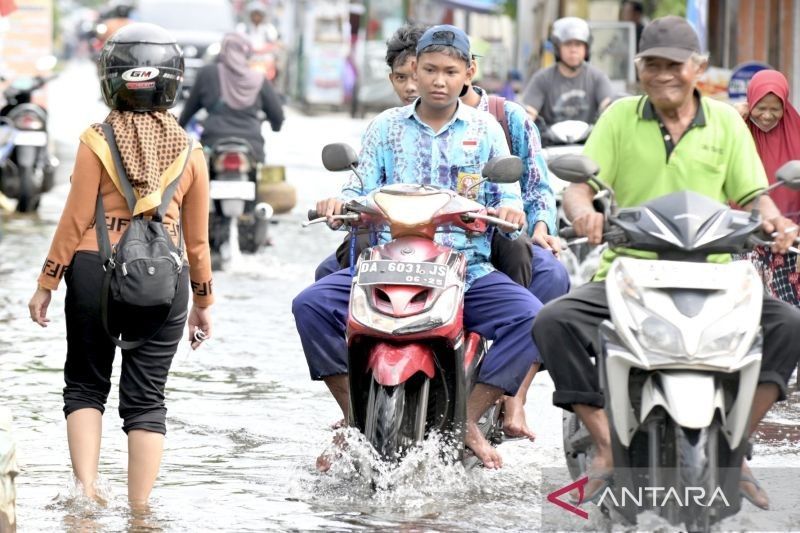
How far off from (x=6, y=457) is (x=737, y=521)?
2407 millimetres

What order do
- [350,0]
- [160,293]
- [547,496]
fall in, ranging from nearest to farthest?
[160,293]
[547,496]
[350,0]

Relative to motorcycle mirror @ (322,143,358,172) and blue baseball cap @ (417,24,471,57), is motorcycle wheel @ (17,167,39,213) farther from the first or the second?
motorcycle mirror @ (322,143,358,172)

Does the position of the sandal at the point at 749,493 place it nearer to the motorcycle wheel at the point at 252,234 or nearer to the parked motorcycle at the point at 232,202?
the parked motorcycle at the point at 232,202

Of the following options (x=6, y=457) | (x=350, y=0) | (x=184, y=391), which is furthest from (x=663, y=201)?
(x=350, y=0)

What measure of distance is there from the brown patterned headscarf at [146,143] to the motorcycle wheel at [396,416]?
105 centimetres

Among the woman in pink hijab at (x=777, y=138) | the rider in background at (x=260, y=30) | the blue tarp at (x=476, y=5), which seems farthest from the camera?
the blue tarp at (x=476, y=5)

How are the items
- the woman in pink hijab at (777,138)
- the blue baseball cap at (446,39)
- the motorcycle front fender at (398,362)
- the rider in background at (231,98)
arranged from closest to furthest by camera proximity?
the motorcycle front fender at (398,362)
the blue baseball cap at (446,39)
the woman in pink hijab at (777,138)
the rider in background at (231,98)

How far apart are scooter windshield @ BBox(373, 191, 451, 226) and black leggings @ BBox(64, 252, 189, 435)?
29.7 inches

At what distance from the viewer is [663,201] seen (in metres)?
5.63

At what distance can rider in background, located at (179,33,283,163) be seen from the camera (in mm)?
14820

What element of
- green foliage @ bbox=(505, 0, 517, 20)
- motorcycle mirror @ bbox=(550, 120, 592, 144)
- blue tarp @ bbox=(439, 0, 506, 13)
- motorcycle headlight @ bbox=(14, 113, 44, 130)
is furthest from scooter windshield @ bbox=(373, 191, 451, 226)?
green foliage @ bbox=(505, 0, 517, 20)

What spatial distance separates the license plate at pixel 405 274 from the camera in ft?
21.2

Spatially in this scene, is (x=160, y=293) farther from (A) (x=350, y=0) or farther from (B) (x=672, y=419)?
(A) (x=350, y=0)

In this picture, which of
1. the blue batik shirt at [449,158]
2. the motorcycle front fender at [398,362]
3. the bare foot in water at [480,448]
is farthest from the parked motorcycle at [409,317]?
the blue batik shirt at [449,158]
